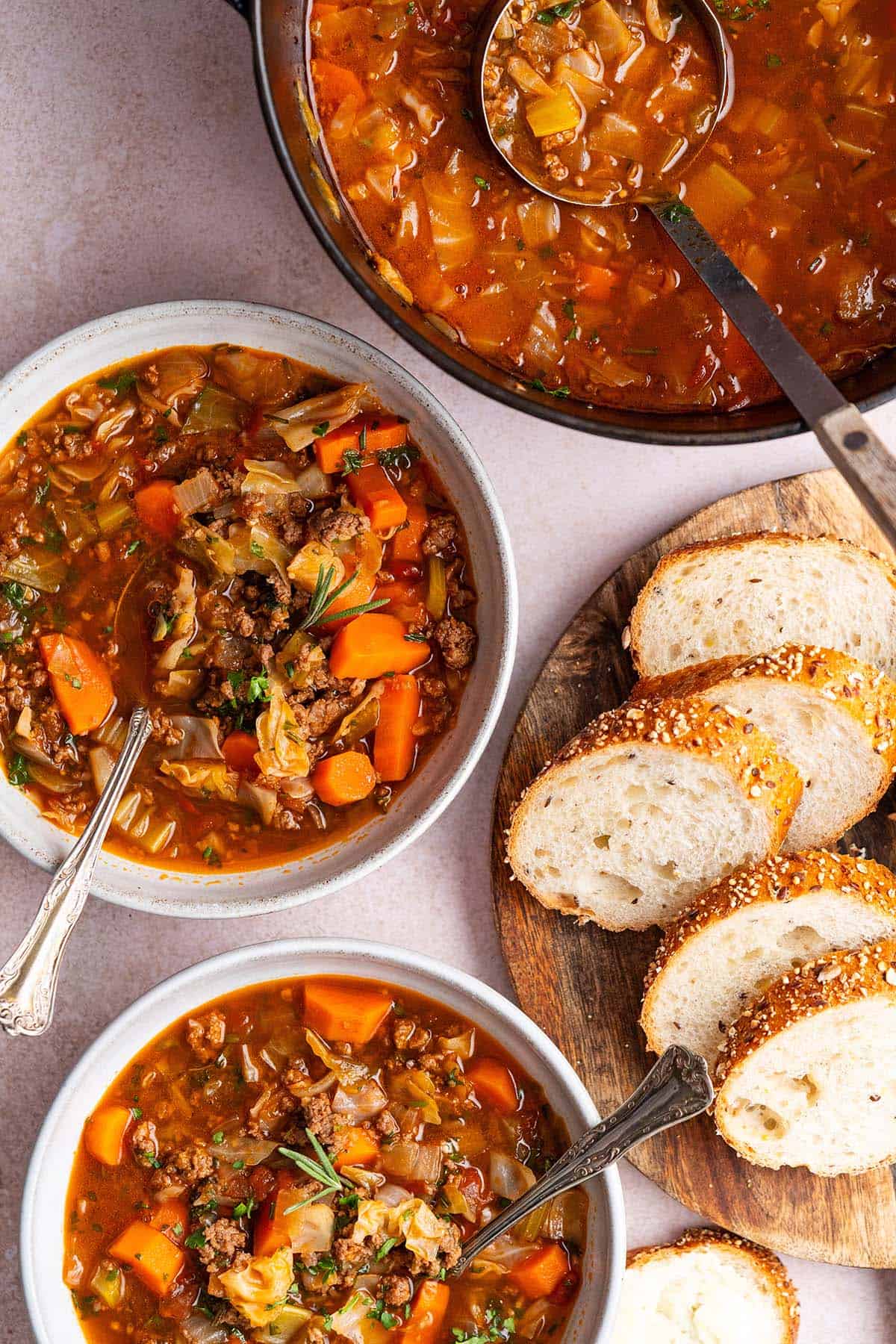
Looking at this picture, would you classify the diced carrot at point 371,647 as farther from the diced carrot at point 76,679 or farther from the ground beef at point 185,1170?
the ground beef at point 185,1170

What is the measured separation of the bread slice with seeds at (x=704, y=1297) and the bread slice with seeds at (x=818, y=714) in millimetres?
1328

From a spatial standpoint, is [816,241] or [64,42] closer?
[816,241]

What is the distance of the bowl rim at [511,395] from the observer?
2807 mm

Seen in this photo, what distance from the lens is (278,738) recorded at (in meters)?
3.27

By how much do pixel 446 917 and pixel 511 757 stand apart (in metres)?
0.55

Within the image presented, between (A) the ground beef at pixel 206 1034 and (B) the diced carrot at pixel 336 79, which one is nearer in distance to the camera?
(B) the diced carrot at pixel 336 79

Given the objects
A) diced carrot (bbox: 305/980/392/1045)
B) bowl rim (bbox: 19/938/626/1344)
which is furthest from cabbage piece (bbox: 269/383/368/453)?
diced carrot (bbox: 305/980/392/1045)

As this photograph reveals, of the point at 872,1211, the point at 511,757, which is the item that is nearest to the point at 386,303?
the point at 511,757

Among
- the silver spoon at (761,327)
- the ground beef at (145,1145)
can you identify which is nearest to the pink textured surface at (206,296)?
the ground beef at (145,1145)

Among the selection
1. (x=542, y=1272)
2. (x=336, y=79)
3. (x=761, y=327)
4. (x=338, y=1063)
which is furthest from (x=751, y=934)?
(x=336, y=79)

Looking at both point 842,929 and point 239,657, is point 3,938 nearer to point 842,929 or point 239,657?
point 239,657

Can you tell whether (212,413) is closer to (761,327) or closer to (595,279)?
(595,279)

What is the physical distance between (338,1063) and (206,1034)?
0.39 m

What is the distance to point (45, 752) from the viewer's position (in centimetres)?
334
